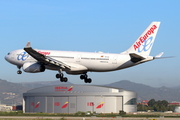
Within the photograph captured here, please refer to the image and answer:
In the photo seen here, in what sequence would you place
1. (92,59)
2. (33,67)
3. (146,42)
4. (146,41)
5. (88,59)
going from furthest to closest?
(33,67) → (146,41) → (146,42) → (88,59) → (92,59)

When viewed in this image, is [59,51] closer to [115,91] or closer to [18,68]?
[18,68]

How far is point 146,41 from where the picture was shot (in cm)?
6544

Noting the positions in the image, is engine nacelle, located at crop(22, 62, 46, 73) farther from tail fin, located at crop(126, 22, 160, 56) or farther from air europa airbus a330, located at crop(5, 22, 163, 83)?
tail fin, located at crop(126, 22, 160, 56)

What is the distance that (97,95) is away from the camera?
129 meters

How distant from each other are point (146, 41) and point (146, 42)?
216 mm

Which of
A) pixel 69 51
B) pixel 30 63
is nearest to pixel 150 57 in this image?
pixel 69 51

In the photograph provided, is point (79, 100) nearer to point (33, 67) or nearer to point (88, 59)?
point (33, 67)

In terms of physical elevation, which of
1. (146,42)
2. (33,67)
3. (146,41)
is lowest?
(33,67)

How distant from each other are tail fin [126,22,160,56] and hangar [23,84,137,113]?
201ft

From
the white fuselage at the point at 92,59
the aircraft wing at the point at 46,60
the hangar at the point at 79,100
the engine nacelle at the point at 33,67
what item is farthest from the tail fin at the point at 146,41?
the hangar at the point at 79,100

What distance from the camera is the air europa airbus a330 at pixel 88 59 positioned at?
63.5 metres

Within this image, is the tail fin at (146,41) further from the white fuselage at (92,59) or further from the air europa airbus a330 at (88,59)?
the white fuselage at (92,59)

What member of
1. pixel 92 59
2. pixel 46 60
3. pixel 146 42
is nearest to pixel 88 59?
pixel 92 59

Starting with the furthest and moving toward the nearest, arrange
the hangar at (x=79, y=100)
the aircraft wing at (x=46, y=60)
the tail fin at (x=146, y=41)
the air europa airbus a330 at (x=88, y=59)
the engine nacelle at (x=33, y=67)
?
the hangar at (x=79, y=100), the engine nacelle at (x=33, y=67), the tail fin at (x=146, y=41), the aircraft wing at (x=46, y=60), the air europa airbus a330 at (x=88, y=59)
